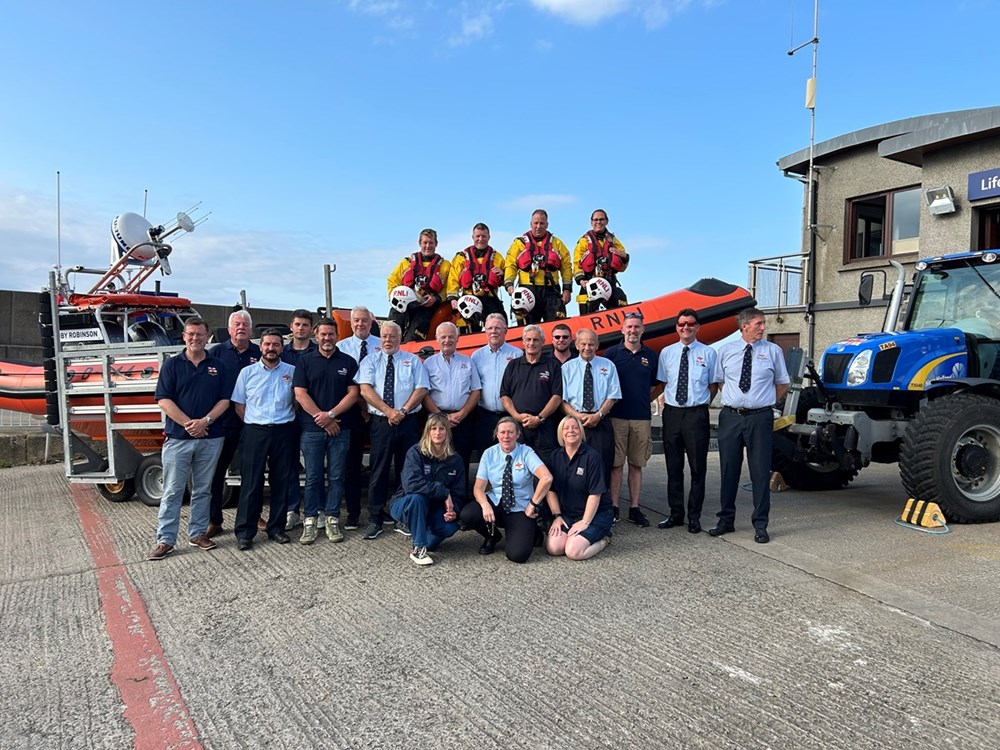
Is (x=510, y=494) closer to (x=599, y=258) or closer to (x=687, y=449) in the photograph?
(x=687, y=449)

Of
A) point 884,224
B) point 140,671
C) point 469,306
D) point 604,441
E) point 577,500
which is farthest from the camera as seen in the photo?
point 884,224

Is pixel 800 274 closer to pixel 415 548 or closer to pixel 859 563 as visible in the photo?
pixel 859 563

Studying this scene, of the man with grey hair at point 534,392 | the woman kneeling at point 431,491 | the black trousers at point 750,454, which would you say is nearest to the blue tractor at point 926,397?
the black trousers at point 750,454

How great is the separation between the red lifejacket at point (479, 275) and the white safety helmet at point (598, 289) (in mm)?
855

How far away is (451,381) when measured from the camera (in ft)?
16.6

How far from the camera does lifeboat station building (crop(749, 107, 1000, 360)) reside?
11297mm

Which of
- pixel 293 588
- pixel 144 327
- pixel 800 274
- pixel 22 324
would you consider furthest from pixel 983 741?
pixel 800 274

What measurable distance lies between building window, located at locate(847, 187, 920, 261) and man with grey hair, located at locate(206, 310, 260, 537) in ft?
42.0

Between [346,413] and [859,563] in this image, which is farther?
[346,413]

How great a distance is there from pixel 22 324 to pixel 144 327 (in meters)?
4.96

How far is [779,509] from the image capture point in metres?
5.91

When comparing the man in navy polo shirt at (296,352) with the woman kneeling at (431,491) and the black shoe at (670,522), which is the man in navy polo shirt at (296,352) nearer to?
the woman kneeling at (431,491)

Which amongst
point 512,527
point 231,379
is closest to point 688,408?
point 512,527

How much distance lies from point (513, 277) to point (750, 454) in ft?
8.75
